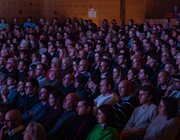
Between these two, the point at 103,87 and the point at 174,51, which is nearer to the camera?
the point at 103,87

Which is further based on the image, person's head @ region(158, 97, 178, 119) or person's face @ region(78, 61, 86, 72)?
person's face @ region(78, 61, 86, 72)

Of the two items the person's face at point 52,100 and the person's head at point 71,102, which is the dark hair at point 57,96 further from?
the person's head at point 71,102

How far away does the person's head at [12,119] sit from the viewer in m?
4.68

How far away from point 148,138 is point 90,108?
74 centimetres

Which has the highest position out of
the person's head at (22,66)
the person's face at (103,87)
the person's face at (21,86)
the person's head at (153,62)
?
the person's face at (103,87)

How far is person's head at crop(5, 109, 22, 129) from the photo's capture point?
4.68m

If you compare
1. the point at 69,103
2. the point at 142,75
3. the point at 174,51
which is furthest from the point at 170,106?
the point at 174,51

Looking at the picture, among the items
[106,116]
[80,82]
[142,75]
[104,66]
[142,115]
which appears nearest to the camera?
[106,116]

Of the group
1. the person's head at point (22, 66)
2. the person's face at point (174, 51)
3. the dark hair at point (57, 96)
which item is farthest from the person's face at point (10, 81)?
the person's face at point (174, 51)

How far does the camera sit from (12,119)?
4.71 metres

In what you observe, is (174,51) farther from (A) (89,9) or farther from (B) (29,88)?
(A) (89,9)

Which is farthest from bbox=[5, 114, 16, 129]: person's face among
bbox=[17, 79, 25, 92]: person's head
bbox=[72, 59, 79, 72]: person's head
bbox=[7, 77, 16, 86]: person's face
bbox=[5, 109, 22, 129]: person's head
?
bbox=[72, 59, 79, 72]: person's head

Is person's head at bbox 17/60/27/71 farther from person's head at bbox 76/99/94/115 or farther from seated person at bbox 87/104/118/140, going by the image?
seated person at bbox 87/104/118/140

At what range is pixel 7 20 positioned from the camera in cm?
1833
